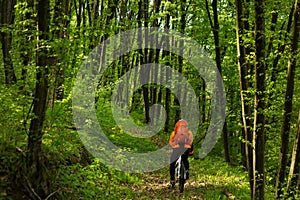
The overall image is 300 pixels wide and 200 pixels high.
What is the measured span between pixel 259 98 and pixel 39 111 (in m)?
4.62

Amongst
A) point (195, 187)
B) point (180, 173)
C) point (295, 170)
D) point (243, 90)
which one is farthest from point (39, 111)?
point (195, 187)

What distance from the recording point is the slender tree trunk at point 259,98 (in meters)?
7.93

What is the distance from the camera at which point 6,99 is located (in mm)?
7715

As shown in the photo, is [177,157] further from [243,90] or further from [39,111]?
[39,111]

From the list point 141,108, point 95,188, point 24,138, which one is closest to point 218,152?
point 141,108

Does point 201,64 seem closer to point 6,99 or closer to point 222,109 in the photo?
point 222,109

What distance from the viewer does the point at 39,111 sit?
7.09 m

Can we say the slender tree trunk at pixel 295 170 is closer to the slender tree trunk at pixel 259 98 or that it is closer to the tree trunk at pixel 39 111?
the slender tree trunk at pixel 259 98

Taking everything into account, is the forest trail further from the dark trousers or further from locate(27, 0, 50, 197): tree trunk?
locate(27, 0, 50, 197): tree trunk

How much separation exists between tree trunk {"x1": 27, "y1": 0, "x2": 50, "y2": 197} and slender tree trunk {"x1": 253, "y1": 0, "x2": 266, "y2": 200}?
429 centimetres

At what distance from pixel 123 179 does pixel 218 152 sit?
17819mm

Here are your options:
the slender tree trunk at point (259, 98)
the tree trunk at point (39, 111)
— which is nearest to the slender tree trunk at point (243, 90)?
the slender tree trunk at point (259, 98)

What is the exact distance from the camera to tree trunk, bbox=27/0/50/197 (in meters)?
6.92

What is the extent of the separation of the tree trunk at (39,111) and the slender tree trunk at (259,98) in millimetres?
4286
